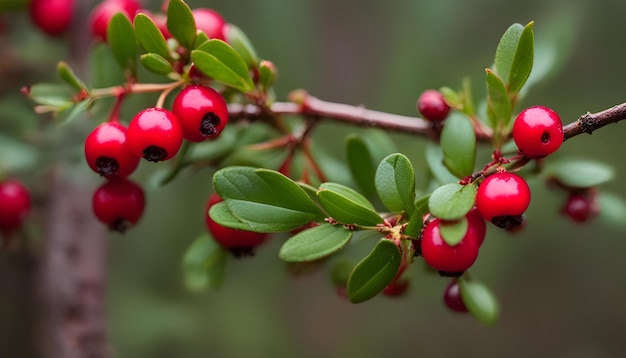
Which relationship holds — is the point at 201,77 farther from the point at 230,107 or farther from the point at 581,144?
the point at 581,144

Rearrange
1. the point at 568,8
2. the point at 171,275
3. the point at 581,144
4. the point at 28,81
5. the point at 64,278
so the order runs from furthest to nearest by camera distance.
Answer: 1. the point at 171,275
2. the point at 581,144
3. the point at 28,81
4. the point at 568,8
5. the point at 64,278

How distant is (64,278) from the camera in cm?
181

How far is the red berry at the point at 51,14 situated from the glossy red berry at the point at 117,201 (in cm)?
86

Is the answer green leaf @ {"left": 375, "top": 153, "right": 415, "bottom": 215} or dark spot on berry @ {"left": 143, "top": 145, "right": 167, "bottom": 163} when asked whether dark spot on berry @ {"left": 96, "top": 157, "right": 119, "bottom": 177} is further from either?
green leaf @ {"left": 375, "top": 153, "right": 415, "bottom": 215}

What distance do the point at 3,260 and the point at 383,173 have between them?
2188mm

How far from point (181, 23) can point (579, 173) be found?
0.78 meters

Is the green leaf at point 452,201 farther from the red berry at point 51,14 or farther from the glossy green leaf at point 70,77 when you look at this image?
the red berry at point 51,14

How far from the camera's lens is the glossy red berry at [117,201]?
117cm

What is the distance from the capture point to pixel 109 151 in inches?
41.6

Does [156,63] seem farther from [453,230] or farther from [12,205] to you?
[12,205]

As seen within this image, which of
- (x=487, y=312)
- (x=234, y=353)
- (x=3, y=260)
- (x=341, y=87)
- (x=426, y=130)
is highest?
(x=341, y=87)

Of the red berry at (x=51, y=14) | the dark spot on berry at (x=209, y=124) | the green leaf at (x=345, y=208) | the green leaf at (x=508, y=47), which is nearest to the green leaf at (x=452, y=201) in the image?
the green leaf at (x=345, y=208)

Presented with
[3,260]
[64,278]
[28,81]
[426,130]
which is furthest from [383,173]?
[3,260]

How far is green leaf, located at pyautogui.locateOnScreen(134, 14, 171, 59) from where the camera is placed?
3.35 ft
